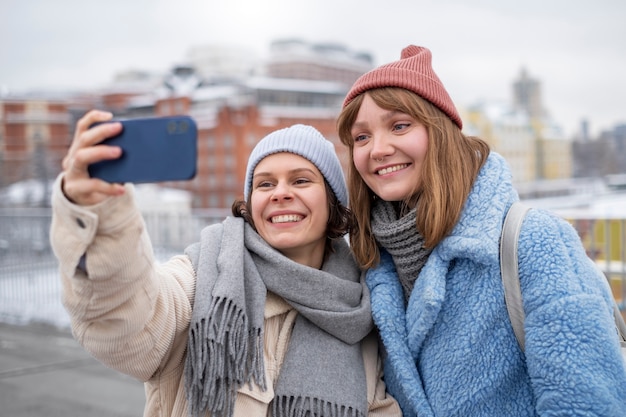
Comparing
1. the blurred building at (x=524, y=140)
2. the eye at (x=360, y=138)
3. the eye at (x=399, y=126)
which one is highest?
the eye at (x=399, y=126)

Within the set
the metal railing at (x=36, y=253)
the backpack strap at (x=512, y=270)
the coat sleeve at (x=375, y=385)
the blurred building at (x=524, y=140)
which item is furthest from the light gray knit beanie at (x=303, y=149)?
the blurred building at (x=524, y=140)

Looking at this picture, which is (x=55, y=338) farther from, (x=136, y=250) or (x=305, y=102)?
(x=305, y=102)

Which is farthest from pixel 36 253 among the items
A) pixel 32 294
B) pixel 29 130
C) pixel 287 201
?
pixel 29 130

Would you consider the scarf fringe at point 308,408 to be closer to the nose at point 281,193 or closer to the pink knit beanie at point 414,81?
the nose at point 281,193

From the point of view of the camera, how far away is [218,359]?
184 cm

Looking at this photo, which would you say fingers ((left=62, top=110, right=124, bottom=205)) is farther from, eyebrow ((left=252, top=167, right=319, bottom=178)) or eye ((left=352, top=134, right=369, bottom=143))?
eye ((left=352, top=134, right=369, bottom=143))

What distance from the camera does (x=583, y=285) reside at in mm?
1786

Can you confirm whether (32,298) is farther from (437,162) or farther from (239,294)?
(437,162)

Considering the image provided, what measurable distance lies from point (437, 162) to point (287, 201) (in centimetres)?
55

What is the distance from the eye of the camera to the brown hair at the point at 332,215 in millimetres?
2336

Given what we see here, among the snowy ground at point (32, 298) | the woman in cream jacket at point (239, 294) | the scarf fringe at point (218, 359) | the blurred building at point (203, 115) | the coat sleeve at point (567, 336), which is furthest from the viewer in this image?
the blurred building at point (203, 115)

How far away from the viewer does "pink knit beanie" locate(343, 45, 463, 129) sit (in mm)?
2076

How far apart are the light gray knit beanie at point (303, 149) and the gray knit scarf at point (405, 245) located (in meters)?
0.29

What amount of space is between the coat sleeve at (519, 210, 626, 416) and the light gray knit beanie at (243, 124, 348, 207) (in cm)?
79
